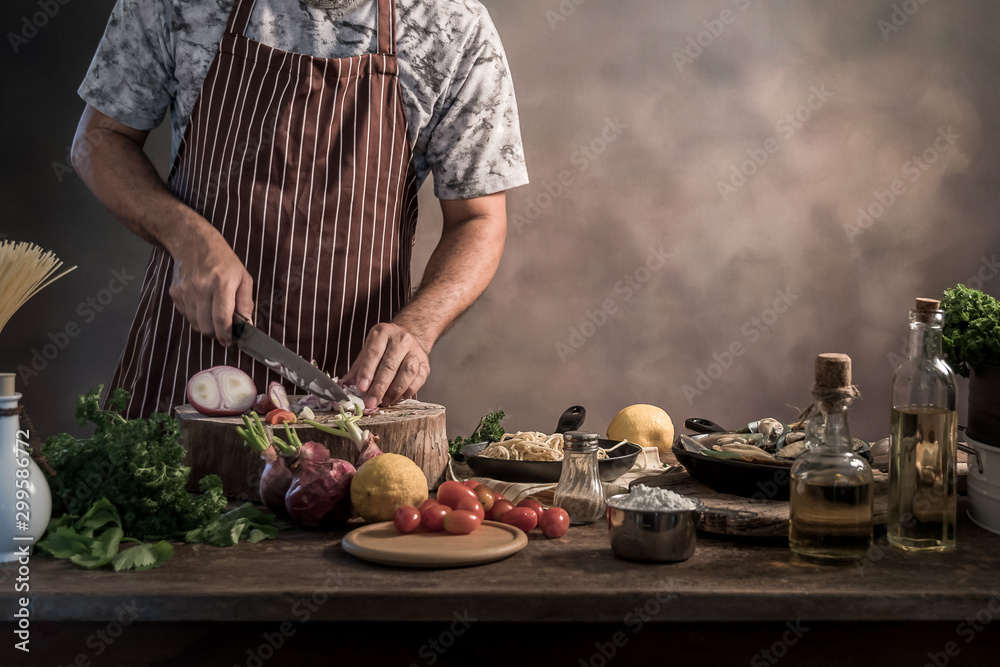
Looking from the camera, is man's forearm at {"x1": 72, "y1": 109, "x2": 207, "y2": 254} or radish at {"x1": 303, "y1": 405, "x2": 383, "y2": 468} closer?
radish at {"x1": 303, "y1": 405, "x2": 383, "y2": 468}

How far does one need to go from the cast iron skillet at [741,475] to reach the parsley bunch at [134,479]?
0.70 m

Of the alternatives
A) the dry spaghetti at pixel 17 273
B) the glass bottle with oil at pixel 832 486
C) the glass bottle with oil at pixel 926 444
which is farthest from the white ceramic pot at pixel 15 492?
the glass bottle with oil at pixel 926 444

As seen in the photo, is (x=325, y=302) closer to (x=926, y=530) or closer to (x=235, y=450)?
(x=235, y=450)

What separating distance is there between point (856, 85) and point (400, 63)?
2.50 meters

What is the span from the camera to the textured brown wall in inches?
139

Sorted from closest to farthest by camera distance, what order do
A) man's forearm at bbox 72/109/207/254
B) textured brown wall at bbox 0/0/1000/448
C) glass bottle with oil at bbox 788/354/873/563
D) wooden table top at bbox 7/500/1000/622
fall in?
wooden table top at bbox 7/500/1000/622, glass bottle with oil at bbox 788/354/873/563, man's forearm at bbox 72/109/207/254, textured brown wall at bbox 0/0/1000/448

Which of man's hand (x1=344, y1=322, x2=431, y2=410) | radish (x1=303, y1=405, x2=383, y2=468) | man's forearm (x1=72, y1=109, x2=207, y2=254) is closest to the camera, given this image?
radish (x1=303, y1=405, x2=383, y2=468)

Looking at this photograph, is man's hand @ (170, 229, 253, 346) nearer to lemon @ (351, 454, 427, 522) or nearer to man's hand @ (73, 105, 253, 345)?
man's hand @ (73, 105, 253, 345)

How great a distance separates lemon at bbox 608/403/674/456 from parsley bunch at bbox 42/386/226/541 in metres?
0.90

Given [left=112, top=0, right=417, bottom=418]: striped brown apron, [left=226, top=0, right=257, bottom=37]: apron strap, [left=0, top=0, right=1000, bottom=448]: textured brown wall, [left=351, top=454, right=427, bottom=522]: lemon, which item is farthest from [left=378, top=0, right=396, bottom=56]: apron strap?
[left=0, top=0, right=1000, bottom=448]: textured brown wall

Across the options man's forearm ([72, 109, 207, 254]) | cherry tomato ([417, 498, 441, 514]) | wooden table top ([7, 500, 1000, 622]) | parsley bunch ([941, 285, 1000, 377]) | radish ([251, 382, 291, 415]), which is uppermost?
man's forearm ([72, 109, 207, 254])

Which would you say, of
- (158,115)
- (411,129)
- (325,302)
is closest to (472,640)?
(325,302)

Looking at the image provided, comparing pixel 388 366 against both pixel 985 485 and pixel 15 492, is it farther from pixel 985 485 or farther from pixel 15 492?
pixel 985 485

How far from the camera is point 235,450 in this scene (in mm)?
1327
